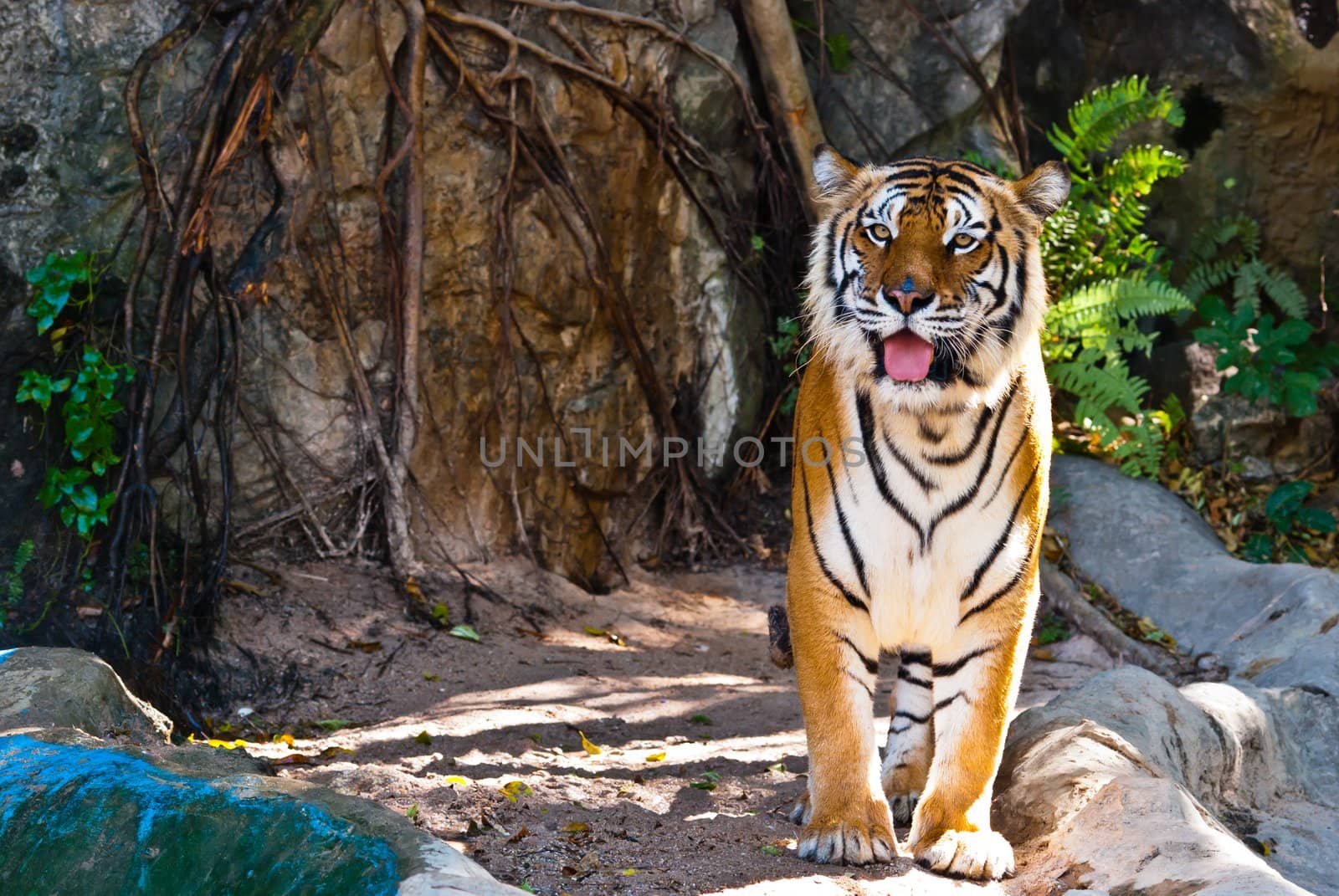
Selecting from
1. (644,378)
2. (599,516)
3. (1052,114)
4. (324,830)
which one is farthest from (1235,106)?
(324,830)

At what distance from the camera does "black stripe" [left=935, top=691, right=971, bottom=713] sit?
365 cm

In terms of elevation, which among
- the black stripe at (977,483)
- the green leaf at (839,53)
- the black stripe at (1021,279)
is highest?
the green leaf at (839,53)

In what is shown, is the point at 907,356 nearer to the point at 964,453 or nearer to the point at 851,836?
the point at 964,453

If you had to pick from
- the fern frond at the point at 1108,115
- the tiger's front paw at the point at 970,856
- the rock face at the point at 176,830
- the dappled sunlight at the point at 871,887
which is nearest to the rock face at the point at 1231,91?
the fern frond at the point at 1108,115

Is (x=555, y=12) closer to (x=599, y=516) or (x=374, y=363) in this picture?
(x=374, y=363)

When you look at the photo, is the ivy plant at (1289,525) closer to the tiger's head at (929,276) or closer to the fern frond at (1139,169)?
the fern frond at (1139,169)

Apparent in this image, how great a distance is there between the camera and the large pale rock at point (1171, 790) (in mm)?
3145

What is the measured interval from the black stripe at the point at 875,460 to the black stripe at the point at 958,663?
1.14 feet

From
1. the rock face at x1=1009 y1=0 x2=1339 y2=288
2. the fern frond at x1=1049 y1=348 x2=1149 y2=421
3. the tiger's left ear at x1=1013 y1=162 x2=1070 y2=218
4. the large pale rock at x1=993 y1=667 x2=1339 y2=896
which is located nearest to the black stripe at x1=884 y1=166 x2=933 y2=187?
the tiger's left ear at x1=1013 y1=162 x2=1070 y2=218

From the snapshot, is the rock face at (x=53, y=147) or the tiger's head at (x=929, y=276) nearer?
the tiger's head at (x=929, y=276)

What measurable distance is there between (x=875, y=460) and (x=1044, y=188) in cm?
94

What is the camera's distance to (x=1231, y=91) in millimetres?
8445

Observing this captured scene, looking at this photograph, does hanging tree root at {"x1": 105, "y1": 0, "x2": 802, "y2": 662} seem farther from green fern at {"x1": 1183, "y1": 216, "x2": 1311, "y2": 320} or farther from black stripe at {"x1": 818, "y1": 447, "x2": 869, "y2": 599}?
green fern at {"x1": 1183, "y1": 216, "x2": 1311, "y2": 320}

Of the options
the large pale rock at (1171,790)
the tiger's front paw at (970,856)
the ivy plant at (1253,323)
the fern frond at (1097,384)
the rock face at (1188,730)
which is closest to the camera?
the large pale rock at (1171,790)
